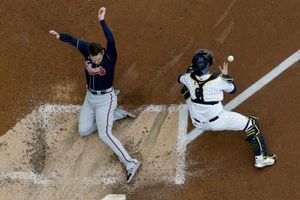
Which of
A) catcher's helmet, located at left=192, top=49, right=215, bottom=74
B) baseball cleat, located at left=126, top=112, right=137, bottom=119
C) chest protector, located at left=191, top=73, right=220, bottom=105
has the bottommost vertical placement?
baseball cleat, located at left=126, top=112, right=137, bottom=119

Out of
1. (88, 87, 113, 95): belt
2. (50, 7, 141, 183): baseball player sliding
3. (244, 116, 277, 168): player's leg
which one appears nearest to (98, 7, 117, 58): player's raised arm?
(50, 7, 141, 183): baseball player sliding

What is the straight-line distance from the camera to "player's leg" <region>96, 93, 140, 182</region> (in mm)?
7258

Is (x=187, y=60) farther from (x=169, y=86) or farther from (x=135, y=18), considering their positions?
(x=135, y=18)

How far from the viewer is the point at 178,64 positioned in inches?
307

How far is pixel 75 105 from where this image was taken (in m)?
7.84

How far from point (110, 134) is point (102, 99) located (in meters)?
0.51

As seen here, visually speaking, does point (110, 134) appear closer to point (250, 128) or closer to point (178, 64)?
point (178, 64)

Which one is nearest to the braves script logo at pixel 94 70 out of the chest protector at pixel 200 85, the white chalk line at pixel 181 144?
the chest protector at pixel 200 85

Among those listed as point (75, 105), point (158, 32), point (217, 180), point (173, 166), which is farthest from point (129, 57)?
point (217, 180)

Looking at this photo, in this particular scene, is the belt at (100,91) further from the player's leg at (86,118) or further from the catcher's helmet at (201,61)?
the catcher's helmet at (201,61)

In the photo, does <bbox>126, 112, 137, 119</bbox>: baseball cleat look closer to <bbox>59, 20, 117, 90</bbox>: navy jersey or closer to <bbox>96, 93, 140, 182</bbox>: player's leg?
<bbox>96, 93, 140, 182</bbox>: player's leg

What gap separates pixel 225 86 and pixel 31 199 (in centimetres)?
324

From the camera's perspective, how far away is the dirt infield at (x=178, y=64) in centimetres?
727

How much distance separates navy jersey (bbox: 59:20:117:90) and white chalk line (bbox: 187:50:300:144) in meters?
1.46
